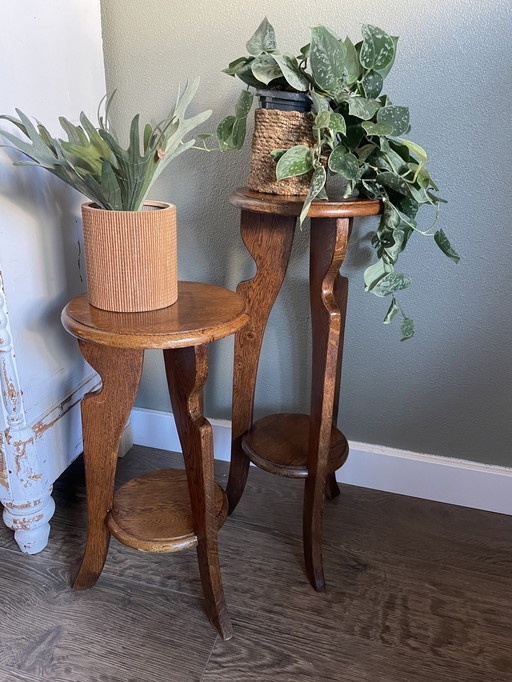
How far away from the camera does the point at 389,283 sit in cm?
104

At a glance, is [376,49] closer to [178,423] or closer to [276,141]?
[276,141]

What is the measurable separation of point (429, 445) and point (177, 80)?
3.60ft

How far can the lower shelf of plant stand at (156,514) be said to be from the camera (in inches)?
39.7

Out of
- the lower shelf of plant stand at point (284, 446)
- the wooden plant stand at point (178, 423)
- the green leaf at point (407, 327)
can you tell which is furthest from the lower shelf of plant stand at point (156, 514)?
the green leaf at point (407, 327)

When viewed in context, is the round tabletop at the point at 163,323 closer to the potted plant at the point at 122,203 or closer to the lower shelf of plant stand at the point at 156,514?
the potted plant at the point at 122,203

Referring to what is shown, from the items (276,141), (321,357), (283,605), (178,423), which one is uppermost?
(276,141)

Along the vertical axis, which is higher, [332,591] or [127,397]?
[127,397]

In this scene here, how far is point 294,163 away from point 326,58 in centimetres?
16

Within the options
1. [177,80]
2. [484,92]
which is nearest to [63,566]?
[177,80]

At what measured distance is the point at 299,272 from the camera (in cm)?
133

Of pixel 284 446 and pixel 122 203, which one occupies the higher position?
pixel 122 203

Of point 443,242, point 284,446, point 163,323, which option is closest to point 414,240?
point 443,242

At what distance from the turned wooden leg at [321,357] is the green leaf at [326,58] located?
8.8 inches

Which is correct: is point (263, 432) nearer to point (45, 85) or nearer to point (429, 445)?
point (429, 445)
